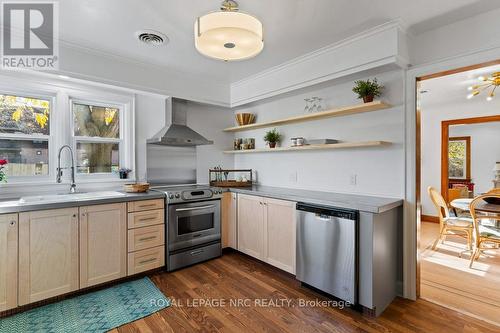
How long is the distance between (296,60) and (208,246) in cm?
256

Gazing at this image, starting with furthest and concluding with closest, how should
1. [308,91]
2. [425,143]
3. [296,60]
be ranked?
[425,143] → [308,91] → [296,60]

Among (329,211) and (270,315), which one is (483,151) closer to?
(329,211)

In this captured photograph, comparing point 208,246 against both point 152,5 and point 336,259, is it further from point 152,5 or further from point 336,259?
point 152,5

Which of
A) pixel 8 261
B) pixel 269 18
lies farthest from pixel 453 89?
pixel 8 261

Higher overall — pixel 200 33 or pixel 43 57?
pixel 43 57

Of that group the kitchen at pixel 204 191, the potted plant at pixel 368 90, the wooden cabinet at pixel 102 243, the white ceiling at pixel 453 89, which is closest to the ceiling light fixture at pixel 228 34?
the kitchen at pixel 204 191

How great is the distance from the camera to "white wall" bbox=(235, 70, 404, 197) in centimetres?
254

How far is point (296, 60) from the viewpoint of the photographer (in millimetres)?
3031

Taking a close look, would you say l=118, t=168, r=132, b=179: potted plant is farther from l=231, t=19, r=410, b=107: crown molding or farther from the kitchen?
l=231, t=19, r=410, b=107: crown molding

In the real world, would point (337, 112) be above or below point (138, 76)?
below

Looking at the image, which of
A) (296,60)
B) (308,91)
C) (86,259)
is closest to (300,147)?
(308,91)

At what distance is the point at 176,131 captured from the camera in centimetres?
346

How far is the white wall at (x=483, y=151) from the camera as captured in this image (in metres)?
5.38

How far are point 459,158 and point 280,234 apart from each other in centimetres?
543
